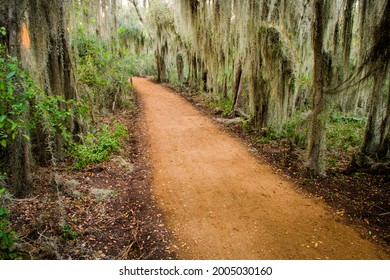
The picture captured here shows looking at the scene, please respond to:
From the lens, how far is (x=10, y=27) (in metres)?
4.08

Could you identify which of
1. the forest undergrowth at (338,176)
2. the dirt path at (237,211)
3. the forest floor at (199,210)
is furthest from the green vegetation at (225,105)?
the forest floor at (199,210)

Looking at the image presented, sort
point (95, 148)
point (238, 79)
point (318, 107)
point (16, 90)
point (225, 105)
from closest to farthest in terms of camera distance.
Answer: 1. point (16, 90)
2. point (318, 107)
3. point (95, 148)
4. point (238, 79)
5. point (225, 105)

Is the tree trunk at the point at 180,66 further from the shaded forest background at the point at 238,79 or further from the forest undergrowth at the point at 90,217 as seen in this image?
the forest undergrowth at the point at 90,217

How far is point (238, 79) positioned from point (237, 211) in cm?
775

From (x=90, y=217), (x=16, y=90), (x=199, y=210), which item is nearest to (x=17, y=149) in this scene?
(x=16, y=90)

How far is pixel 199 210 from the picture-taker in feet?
15.6

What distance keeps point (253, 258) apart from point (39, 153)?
5114 millimetres

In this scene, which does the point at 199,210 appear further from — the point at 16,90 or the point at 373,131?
the point at 373,131

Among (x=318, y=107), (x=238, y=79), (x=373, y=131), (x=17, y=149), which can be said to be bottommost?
(x=373, y=131)

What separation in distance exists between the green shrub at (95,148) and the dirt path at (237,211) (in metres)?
1.20

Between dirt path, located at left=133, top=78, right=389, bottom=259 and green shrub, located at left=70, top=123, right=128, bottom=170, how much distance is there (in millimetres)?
1196

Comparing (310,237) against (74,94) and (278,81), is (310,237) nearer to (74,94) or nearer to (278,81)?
(278,81)

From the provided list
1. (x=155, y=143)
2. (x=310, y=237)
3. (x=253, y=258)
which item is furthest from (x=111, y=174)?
(x=310, y=237)

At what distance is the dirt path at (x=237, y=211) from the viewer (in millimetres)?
3717
